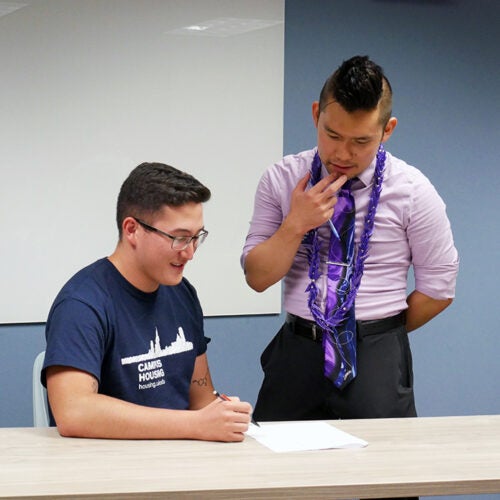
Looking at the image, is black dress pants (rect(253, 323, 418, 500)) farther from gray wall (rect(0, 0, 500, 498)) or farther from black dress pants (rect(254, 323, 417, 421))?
gray wall (rect(0, 0, 500, 498))

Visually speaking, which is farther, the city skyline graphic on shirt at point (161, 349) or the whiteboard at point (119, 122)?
the whiteboard at point (119, 122)

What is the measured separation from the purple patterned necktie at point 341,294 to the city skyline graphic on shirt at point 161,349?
0.37 meters

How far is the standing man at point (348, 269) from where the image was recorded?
223 centimetres

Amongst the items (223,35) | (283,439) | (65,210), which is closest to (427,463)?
(283,439)

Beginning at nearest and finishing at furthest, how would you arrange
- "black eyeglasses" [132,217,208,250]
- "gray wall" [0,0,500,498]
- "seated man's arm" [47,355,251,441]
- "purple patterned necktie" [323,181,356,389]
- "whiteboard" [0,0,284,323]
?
"seated man's arm" [47,355,251,441] < "black eyeglasses" [132,217,208,250] < "purple patterned necktie" [323,181,356,389] < "whiteboard" [0,0,284,323] < "gray wall" [0,0,500,498]

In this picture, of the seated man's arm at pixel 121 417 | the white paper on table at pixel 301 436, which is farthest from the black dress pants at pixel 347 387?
the seated man's arm at pixel 121 417

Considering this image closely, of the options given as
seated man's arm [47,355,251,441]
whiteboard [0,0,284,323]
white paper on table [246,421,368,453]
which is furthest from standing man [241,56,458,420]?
whiteboard [0,0,284,323]

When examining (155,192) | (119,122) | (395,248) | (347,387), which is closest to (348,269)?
(395,248)

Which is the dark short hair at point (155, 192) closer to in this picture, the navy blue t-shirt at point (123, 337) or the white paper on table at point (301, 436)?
the navy blue t-shirt at point (123, 337)

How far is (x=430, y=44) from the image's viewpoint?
145 inches

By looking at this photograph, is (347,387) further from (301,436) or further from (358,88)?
(358,88)

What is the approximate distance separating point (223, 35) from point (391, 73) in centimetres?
75

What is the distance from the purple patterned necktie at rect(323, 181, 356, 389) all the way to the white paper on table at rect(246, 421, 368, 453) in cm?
21

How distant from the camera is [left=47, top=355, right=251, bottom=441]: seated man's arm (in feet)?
5.94
